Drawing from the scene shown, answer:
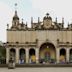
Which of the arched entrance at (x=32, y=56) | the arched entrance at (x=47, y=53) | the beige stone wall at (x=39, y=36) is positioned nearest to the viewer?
Result: the arched entrance at (x=32, y=56)

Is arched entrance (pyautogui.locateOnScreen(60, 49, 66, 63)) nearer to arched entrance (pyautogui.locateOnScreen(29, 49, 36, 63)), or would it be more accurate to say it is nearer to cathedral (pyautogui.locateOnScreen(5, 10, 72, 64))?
cathedral (pyautogui.locateOnScreen(5, 10, 72, 64))

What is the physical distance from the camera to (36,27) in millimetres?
82125

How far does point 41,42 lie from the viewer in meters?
81.1

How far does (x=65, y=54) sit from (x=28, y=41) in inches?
345

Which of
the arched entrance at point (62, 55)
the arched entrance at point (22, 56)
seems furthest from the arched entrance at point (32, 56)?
the arched entrance at point (62, 55)

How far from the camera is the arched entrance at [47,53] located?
80831mm

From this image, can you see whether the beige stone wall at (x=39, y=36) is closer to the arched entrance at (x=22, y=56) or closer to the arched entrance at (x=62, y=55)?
the arched entrance at (x=22, y=56)

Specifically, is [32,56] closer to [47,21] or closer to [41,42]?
[41,42]

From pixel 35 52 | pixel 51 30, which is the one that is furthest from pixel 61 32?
pixel 35 52

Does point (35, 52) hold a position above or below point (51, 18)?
below

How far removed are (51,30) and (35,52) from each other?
6.34 metres

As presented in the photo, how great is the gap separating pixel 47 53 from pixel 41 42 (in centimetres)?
281

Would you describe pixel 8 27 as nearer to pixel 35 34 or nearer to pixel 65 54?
pixel 35 34

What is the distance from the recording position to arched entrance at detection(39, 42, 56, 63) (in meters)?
80.8
